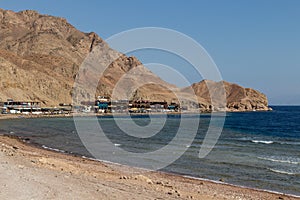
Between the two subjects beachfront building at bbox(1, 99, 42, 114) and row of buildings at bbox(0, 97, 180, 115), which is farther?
row of buildings at bbox(0, 97, 180, 115)

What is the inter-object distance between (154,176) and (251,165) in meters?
9.33

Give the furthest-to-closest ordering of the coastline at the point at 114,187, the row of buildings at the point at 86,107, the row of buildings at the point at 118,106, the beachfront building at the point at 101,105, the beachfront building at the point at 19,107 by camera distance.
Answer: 1. the row of buildings at the point at 118,106
2. the beachfront building at the point at 101,105
3. the row of buildings at the point at 86,107
4. the beachfront building at the point at 19,107
5. the coastline at the point at 114,187

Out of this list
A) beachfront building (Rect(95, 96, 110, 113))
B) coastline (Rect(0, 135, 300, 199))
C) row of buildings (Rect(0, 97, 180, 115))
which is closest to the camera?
coastline (Rect(0, 135, 300, 199))

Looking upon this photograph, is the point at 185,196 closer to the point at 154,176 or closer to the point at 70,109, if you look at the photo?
the point at 154,176

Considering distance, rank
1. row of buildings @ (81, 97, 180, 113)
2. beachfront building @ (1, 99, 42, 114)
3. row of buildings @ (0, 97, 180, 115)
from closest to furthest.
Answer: beachfront building @ (1, 99, 42, 114) < row of buildings @ (0, 97, 180, 115) < row of buildings @ (81, 97, 180, 113)

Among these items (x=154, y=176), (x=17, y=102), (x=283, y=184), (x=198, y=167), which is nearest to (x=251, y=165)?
(x=198, y=167)

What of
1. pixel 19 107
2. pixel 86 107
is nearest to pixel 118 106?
pixel 86 107

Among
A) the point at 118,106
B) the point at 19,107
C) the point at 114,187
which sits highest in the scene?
the point at 118,106

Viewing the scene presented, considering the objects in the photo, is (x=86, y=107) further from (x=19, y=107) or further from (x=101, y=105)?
(x=19, y=107)

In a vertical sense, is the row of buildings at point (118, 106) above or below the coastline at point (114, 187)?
above

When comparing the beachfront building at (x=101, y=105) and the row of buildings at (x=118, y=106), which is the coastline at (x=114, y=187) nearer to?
the row of buildings at (x=118, y=106)

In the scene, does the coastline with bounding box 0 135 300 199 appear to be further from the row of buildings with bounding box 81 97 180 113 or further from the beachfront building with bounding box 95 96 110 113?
the beachfront building with bounding box 95 96 110 113

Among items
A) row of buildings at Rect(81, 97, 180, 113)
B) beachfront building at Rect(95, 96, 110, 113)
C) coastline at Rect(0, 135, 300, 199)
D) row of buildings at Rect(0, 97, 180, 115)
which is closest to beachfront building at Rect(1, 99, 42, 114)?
row of buildings at Rect(0, 97, 180, 115)

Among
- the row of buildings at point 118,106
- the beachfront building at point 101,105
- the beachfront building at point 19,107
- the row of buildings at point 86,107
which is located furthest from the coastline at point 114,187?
the beachfront building at point 101,105
